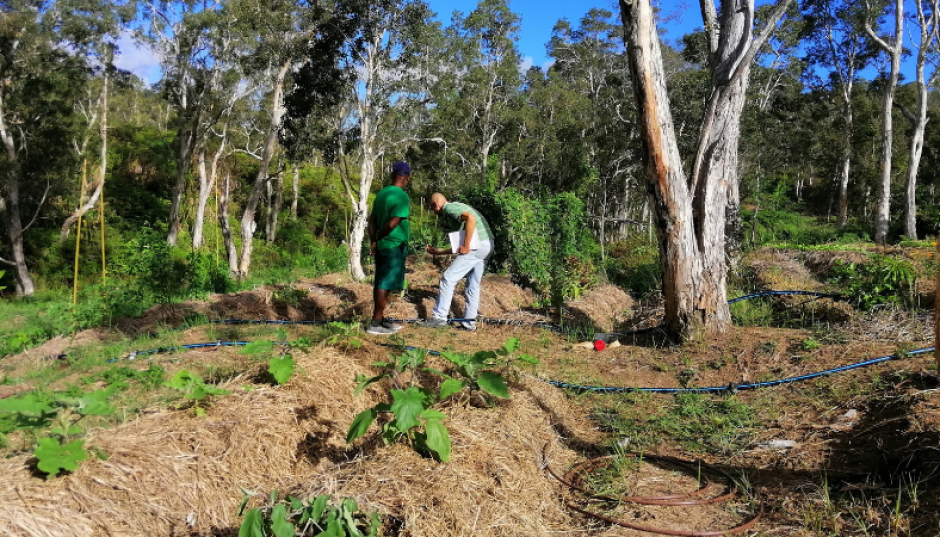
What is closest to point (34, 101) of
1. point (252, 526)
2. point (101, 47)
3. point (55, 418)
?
point (101, 47)

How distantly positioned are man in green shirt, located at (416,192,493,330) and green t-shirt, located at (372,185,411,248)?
0.56 meters

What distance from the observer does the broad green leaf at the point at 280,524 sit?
222 cm

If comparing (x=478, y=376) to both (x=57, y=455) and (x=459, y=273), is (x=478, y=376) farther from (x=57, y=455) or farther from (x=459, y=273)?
(x=459, y=273)

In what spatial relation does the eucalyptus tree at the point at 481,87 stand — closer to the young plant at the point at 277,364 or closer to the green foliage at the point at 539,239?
the green foliage at the point at 539,239

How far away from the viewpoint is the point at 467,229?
6.79 meters

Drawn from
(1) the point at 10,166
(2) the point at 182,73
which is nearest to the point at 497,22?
(2) the point at 182,73

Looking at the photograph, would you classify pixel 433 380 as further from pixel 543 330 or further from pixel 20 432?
pixel 543 330

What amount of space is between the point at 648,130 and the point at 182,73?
25.4 meters

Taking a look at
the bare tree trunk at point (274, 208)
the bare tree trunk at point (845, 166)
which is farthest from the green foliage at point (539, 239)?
the bare tree trunk at point (845, 166)

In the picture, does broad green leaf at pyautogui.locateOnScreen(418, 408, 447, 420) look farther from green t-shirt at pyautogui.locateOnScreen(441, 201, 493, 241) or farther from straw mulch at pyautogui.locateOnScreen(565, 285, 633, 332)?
straw mulch at pyautogui.locateOnScreen(565, 285, 633, 332)

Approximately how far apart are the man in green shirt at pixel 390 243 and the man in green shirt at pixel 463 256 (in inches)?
23.4

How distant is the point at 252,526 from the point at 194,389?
121cm

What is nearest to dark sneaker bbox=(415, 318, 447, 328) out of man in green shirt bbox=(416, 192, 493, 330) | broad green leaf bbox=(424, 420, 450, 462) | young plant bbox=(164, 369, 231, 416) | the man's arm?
man in green shirt bbox=(416, 192, 493, 330)

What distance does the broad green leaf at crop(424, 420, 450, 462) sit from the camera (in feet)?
9.37
